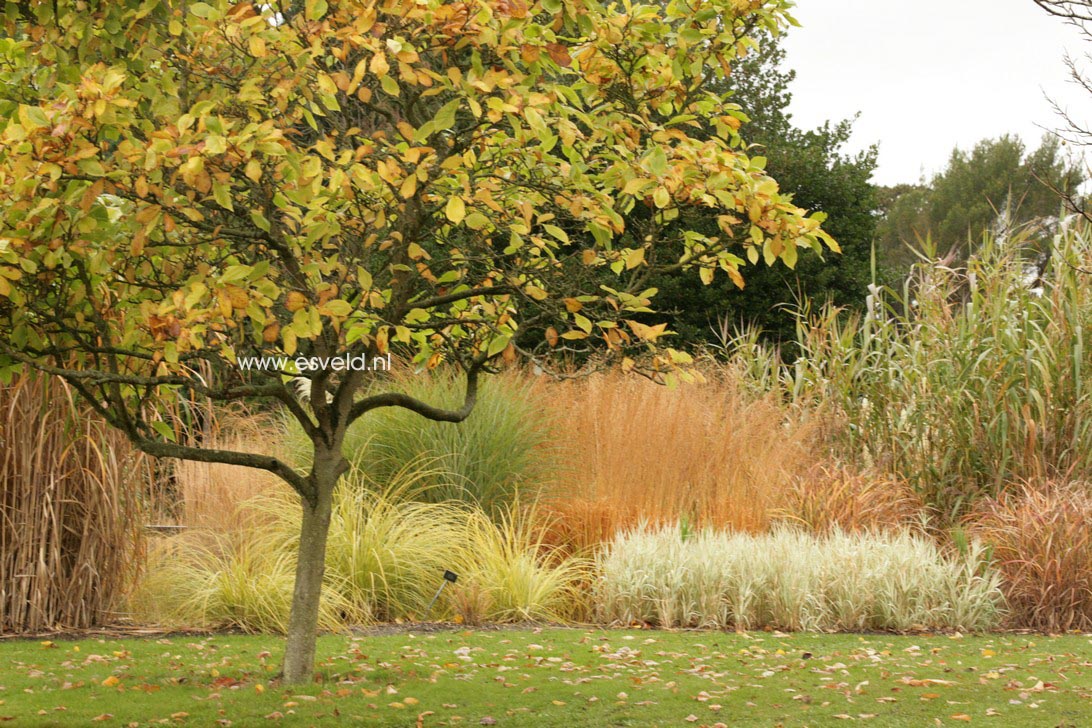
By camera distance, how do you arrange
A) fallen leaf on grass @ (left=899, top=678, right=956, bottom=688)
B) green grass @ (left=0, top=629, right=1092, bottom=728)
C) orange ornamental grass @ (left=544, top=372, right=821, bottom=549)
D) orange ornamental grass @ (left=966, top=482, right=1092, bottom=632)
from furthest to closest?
1. orange ornamental grass @ (left=544, top=372, right=821, bottom=549)
2. orange ornamental grass @ (left=966, top=482, right=1092, bottom=632)
3. fallen leaf on grass @ (left=899, top=678, right=956, bottom=688)
4. green grass @ (left=0, top=629, right=1092, bottom=728)

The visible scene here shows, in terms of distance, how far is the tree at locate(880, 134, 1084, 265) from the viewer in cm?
3266

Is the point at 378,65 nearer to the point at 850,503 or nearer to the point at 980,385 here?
the point at 850,503

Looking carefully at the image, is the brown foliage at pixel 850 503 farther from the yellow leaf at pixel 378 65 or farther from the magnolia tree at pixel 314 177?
the yellow leaf at pixel 378 65

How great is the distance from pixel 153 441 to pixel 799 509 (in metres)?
5.35

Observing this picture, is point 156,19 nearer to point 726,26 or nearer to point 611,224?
point 611,224

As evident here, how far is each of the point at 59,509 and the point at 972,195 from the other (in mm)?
32761

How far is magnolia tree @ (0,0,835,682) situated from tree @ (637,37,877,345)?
11.0 m

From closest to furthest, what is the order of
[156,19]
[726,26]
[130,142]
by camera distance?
[130,142] → [156,19] → [726,26]

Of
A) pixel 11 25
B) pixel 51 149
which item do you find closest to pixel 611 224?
pixel 51 149

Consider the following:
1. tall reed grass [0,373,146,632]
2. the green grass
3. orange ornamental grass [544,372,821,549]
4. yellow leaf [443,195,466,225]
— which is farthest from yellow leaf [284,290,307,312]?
orange ornamental grass [544,372,821,549]

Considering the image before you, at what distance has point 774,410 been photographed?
1001 centimetres

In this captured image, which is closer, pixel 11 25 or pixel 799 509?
pixel 11 25

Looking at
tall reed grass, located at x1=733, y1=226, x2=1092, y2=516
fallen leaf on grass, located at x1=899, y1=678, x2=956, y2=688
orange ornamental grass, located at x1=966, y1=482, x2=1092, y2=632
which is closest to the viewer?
fallen leaf on grass, located at x1=899, y1=678, x2=956, y2=688

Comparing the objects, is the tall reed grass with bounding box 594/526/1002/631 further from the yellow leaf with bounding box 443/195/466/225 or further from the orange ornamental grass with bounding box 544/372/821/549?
the yellow leaf with bounding box 443/195/466/225
